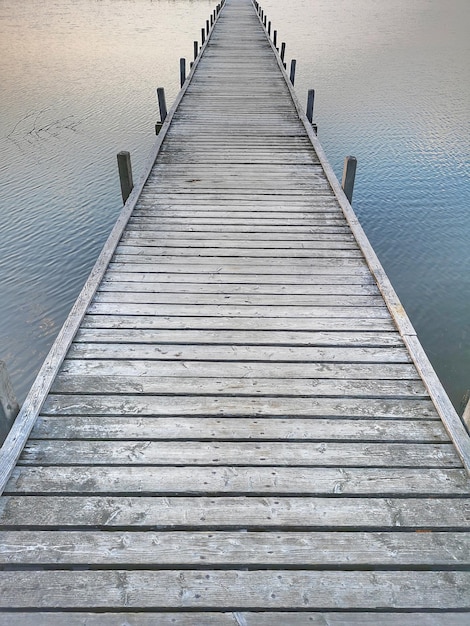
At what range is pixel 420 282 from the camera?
313 inches

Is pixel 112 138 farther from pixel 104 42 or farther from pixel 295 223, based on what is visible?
pixel 104 42

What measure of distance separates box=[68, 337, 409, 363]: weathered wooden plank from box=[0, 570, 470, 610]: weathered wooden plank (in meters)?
1.57

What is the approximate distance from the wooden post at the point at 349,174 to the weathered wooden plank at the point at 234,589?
189 inches

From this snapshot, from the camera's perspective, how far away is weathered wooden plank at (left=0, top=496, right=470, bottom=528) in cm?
239

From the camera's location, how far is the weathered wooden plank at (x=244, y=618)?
2037 mm

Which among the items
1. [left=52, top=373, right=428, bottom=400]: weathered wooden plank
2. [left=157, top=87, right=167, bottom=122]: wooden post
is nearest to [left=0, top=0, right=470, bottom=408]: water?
[left=157, top=87, right=167, bottom=122]: wooden post

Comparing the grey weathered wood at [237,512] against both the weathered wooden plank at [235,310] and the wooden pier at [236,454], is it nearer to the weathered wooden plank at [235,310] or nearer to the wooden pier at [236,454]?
the wooden pier at [236,454]

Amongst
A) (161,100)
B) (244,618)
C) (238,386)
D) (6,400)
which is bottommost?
(244,618)

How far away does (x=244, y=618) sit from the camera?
205cm

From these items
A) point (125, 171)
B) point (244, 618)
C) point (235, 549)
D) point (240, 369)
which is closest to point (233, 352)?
point (240, 369)

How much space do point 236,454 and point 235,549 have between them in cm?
58

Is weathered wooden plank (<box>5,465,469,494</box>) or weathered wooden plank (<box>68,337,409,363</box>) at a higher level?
weathered wooden plank (<box>68,337,409,363</box>)

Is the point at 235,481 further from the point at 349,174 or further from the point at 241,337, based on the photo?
the point at 349,174

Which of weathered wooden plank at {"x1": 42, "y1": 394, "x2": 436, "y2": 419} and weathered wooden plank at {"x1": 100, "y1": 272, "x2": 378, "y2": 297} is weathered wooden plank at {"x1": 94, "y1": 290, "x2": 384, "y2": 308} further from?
weathered wooden plank at {"x1": 42, "y1": 394, "x2": 436, "y2": 419}
